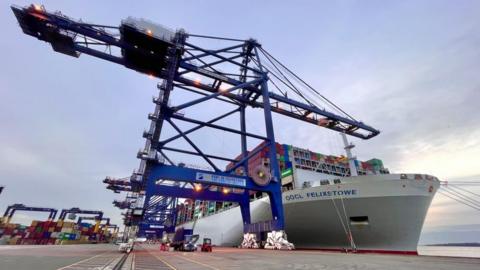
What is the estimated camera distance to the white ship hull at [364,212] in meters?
16.7

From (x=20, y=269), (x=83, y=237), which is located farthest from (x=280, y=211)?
(x=83, y=237)

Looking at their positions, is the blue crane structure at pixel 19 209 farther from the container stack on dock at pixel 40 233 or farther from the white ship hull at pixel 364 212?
the white ship hull at pixel 364 212

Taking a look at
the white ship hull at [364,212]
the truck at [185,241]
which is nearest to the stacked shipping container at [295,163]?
the white ship hull at [364,212]

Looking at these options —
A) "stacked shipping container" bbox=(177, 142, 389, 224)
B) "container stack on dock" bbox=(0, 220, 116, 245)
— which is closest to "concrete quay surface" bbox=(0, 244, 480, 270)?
"stacked shipping container" bbox=(177, 142, 389, 224)

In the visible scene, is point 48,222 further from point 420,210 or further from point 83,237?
point 420,210

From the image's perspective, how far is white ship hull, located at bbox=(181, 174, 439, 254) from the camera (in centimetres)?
1673

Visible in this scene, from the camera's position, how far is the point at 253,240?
24.8m

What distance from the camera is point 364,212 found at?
17922 millimetres

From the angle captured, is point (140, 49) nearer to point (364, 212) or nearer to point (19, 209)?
point (364, 212)

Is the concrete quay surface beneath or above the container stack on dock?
beneath

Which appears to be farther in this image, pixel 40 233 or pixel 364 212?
pixel 40 233

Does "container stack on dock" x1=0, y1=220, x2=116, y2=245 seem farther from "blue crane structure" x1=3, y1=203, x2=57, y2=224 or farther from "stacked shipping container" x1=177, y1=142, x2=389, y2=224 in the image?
"stacked shipping container" x1=177, y1=142, x2=389, y2=224

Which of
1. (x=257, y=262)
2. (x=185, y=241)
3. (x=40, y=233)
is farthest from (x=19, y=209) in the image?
(x=257, y=262)

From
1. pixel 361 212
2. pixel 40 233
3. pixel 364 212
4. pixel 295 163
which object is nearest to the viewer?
pixel 364 212
